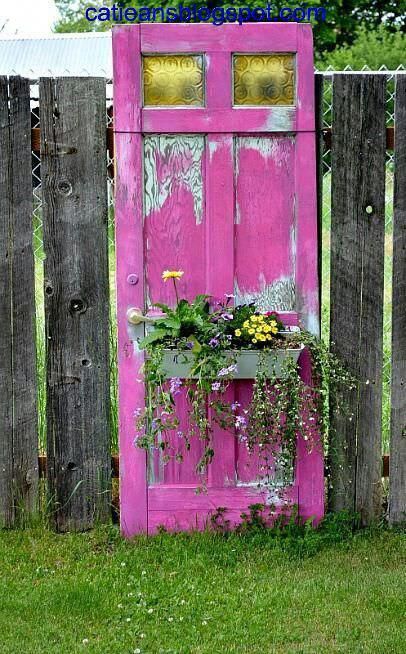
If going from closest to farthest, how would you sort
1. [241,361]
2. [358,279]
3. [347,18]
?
[241,361], [358,279], [347,18]

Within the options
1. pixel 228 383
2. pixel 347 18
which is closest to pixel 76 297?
pixel 228 383

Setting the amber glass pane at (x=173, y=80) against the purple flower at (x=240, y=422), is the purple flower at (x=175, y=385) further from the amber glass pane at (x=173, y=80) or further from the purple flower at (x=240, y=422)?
the amber glass pane at (x=173, y=80)

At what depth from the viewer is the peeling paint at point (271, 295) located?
395 centimetres

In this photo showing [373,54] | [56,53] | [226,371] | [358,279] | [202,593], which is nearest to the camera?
[202,593]

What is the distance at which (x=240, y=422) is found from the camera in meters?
3.82

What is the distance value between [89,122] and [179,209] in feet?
1.85

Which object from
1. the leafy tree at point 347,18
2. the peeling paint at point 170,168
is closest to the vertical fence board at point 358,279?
the peeling paint at point 170,168

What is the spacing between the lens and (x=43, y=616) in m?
3.37

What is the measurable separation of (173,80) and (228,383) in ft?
4.43

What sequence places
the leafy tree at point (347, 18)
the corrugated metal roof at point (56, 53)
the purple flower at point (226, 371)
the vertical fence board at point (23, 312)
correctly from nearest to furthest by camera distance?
the purple flower at point (226, 371)
the vertical fence board at point (23, 312)
the corrugated metal roof at point (56, 53)
the leafy tree at point (347, 18)

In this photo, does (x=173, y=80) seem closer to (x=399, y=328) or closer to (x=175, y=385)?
(x=175, y=385)

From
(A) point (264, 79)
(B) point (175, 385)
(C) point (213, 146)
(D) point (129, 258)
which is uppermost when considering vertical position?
(A) point (264, 79)

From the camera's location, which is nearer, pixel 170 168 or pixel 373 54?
pixel 170 168

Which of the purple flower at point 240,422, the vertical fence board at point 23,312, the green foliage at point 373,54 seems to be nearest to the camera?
the purple flower at point 240,422
